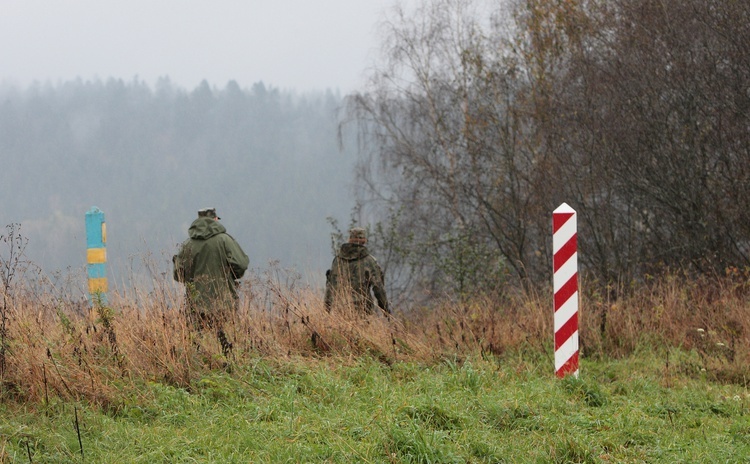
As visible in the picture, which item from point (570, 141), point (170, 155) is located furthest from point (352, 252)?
point (170, 155)

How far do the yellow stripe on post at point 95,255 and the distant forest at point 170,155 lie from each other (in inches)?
1661

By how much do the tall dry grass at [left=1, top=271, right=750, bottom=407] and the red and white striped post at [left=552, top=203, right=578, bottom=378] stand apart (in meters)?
0.78

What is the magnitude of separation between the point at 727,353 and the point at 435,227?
52.2ft

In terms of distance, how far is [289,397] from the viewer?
5.63m

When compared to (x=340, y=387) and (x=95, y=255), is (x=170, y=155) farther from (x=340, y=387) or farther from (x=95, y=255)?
(x=340, y=387)

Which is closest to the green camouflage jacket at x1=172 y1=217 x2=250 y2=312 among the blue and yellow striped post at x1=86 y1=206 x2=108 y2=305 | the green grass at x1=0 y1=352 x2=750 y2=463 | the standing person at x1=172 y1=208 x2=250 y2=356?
the standing person at x1=172 y1=208 x2=250 y2=356

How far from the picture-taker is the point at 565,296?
6812 mm

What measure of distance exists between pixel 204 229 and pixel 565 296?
4.12 metres

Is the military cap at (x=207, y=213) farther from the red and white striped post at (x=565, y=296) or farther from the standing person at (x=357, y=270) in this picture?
the red and white striped post at (x=565, y=296)

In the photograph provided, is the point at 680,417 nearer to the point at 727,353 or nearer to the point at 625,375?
the point at 625,375

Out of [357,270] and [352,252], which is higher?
[352,252]

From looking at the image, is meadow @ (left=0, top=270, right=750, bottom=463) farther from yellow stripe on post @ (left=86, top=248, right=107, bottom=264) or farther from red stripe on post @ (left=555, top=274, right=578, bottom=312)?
yellow stripe on post @ (left=86, top=248, right=107, bottom=264)

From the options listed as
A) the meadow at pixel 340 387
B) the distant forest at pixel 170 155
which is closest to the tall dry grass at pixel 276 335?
the meadow at pixel 340 387

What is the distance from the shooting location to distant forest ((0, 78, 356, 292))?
57.0 m
